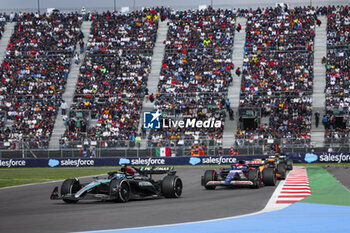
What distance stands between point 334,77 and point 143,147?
18472 mm

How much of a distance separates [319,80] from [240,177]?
3229 centimetres

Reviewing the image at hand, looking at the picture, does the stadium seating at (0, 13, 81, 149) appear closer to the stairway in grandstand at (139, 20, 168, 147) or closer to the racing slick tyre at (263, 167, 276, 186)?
the stairway in grandstand at (139, 20, 168, 147)

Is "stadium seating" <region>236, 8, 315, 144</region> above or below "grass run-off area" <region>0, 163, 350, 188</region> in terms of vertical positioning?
above

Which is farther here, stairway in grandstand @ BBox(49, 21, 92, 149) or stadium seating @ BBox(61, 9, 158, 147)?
stadium seating @ BBox(61, 9, 158, 147)

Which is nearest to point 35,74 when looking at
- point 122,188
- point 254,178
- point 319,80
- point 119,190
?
point 319,80

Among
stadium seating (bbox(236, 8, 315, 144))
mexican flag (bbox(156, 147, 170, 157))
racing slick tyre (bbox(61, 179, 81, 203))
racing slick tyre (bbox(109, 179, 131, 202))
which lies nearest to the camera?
racing slick tyre (bbox(109, 179, 131, 202))

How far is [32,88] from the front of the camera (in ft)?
173

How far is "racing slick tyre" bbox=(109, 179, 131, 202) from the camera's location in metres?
14.0

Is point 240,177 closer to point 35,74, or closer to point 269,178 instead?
point 269,178

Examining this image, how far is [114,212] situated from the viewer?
469 inches

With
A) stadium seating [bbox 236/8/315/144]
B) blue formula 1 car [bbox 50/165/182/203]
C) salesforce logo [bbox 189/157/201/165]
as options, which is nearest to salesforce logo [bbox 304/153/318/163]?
stadium seating [bbox 236/8/315/144]

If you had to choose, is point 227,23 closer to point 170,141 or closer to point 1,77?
point 170,141

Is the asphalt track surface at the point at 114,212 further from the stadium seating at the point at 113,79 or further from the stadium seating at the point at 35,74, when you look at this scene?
the stadium seating at the point at 35,74

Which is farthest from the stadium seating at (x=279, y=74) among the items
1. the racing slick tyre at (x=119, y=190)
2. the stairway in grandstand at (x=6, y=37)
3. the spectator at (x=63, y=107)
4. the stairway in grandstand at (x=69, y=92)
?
the racing slick tyre at (x=119, y=190)
